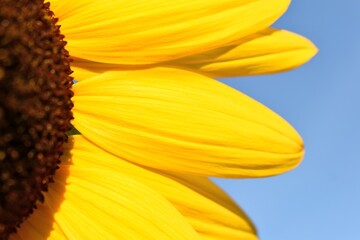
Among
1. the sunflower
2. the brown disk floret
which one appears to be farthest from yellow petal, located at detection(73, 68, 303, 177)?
the brown disk floret

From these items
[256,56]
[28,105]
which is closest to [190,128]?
[256,56]

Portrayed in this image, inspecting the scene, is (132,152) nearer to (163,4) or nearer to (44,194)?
(44,194)

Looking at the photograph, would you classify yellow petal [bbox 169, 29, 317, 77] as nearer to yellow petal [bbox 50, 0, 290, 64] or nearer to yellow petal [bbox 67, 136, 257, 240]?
yellow petal [bbox 50, 0, 290, 64]

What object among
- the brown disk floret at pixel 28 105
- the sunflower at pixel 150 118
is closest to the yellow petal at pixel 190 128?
the sunflower at pixel 150 118

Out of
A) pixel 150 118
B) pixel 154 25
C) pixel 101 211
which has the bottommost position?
pixel 101 211

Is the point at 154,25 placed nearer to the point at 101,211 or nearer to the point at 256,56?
the point at 256,56

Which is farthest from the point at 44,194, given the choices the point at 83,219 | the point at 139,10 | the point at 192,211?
the point at 139,10
